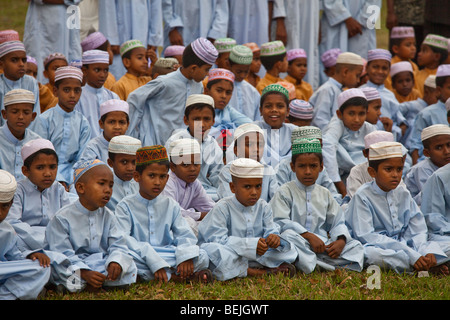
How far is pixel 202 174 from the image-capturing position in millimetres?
5926

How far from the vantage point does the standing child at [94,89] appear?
6.75m

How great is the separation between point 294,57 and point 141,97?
2610 mm

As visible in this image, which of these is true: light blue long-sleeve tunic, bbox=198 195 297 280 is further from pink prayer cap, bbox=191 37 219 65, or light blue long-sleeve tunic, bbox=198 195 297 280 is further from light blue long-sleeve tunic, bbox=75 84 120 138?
light blue long-sleeve tunic, bbox=75 84 120 138

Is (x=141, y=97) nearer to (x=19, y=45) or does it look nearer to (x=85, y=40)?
(x=19, y=45)

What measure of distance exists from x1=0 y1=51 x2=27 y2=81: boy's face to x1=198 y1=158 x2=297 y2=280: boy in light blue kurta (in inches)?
105

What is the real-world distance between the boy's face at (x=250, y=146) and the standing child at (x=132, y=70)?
6.97 ft

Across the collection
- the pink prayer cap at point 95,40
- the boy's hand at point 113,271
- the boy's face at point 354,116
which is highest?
the pink prayer cap at point 95,40

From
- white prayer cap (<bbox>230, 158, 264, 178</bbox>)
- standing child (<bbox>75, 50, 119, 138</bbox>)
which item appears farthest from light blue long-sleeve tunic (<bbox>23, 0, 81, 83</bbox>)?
white prayer cap (<bbox>230, 158, 264, 178</bbox>)

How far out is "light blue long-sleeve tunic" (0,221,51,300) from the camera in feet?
13.0

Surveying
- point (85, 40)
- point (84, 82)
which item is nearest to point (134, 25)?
point (85, 40)

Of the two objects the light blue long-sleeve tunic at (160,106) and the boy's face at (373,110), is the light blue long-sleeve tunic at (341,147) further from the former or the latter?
the light blue long-sleeve tunic at (160,106)

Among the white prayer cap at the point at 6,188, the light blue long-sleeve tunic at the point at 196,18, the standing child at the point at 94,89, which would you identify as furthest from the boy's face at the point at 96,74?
the white prayer cap at the point at 6,188

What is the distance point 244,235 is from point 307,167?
28.1 inches

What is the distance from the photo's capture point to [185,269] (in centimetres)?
441
